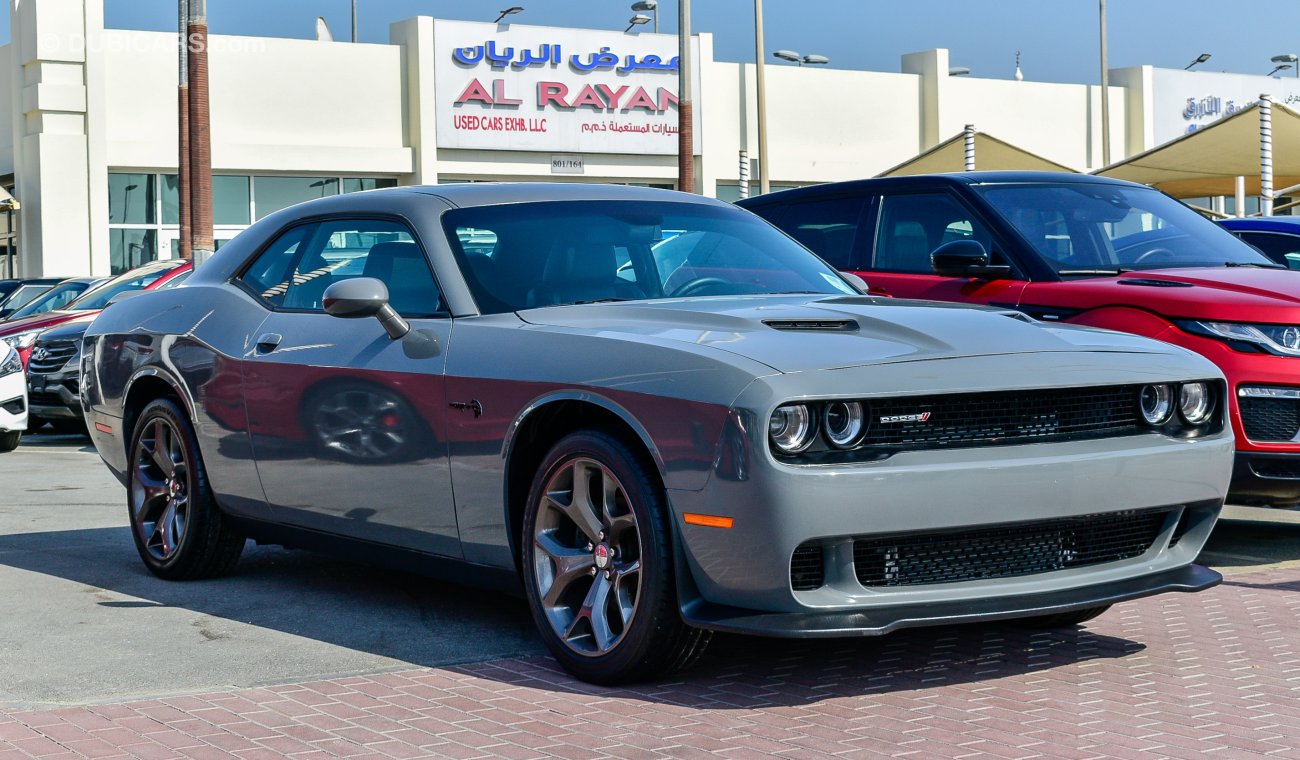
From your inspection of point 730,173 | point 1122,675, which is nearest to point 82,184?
point 730,173

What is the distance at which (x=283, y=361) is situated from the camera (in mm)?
6246

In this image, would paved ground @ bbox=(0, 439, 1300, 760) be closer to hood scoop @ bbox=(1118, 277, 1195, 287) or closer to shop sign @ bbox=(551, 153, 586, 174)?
hood scoop @ bbox=(1118, 277, 1195, 287)

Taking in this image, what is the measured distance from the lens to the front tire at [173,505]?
272 inches

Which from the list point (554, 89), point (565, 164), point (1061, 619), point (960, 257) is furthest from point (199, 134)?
point (1061, 619)

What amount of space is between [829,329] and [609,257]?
3.76 ft

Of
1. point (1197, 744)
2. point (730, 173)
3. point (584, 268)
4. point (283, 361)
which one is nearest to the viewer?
point (1197, 744)

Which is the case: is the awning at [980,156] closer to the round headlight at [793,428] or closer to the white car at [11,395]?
the white car at [11,395]

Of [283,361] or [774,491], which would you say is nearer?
[774,491]

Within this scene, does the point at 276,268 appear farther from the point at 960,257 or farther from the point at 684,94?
the point at 684,94

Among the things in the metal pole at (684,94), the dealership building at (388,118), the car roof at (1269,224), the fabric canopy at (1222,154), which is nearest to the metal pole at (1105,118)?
the dealership building at (388,118)

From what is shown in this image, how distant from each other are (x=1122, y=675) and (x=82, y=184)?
3154 cm

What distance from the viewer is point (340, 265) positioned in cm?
640

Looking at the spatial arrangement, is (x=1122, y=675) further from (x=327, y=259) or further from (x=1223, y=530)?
(x=1223, y=530)

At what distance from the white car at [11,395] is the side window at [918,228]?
325 inches
